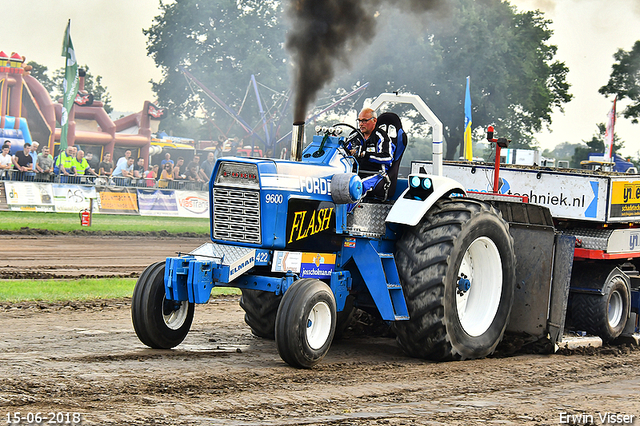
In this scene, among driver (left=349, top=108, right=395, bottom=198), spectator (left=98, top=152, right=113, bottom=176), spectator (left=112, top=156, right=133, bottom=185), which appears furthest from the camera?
spectator (left=98, top=152, right=113, bottom=176)

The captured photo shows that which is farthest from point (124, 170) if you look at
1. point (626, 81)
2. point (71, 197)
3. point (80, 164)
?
point (626, 81)

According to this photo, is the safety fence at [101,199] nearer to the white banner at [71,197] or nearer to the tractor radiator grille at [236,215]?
the white banner at [71,197]

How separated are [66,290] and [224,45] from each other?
42.3 m

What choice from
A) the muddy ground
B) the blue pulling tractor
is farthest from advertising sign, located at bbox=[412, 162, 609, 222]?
the muddy ground

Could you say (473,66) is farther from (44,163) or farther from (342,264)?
(342,264)

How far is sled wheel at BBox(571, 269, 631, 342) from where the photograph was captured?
8.95 meters

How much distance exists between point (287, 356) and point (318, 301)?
0.51 metres

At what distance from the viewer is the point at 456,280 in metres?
7.17

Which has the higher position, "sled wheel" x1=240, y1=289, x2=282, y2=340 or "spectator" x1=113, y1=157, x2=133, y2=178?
"spectator" x1=113, y1=157, x2=133, y2=178

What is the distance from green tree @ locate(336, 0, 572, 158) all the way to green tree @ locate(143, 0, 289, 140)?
321 inches

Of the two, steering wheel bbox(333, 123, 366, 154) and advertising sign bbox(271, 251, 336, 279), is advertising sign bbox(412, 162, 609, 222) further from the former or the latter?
advertising sign bbox(271, 251, 336, 279)

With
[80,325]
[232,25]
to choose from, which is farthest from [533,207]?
[232,25]

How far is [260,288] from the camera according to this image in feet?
22.3

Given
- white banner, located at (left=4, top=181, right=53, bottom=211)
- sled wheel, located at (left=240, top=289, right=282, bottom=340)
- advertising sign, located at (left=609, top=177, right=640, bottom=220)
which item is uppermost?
advertising sign, located at (left=609, top=177, right=640, bottom=220)
